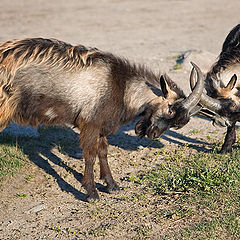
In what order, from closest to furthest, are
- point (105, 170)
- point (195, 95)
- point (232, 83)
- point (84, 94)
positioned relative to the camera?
point (195, 95) → point (84, 94) → point (105, 170) → point (232, 83)

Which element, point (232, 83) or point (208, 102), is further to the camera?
point (232, 83)

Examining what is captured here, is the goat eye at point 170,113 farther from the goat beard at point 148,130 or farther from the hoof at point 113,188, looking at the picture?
the hoof at point 113,188

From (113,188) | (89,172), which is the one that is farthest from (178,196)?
(89,172)

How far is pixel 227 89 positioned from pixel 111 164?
2022 millimetres

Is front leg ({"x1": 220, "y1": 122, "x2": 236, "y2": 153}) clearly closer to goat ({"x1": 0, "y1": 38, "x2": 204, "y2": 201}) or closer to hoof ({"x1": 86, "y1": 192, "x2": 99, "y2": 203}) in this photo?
goat ({"x1": 0, "y1": 38, "x2": 204, "y2": 201})

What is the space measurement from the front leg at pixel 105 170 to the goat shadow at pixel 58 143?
38 centimetres

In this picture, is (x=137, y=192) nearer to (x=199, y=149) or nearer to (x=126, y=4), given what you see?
(x=199, y=149)

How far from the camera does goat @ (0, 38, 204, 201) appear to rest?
208 inches

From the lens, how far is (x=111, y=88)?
17.9 feet

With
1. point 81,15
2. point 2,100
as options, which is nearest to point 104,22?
point 81,15

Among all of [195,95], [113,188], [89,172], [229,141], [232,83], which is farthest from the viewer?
[229,141]

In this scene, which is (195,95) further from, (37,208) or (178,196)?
(37,208)

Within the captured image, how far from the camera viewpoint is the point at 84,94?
17.6 ft

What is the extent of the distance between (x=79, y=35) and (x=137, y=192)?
31.8 ft
